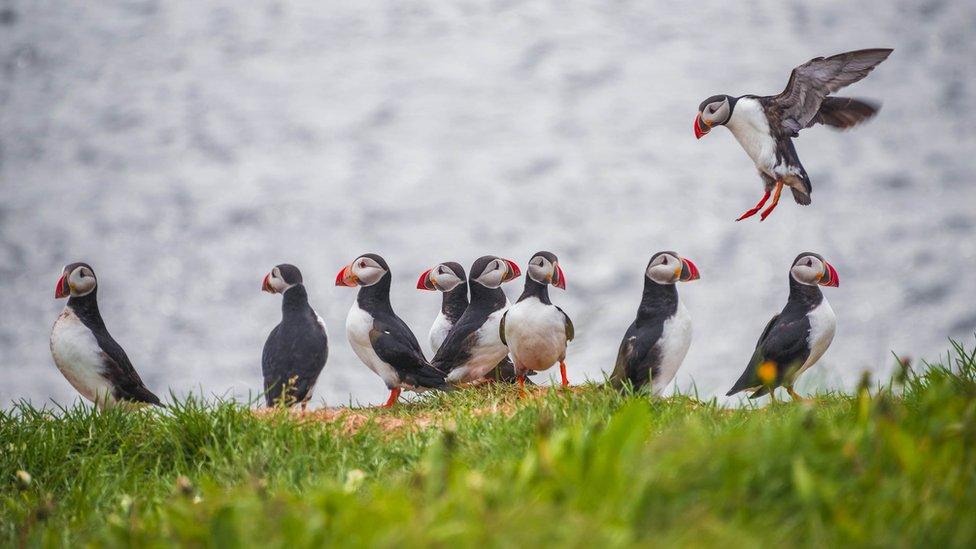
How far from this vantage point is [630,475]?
230cm

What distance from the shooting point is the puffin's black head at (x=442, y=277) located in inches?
257

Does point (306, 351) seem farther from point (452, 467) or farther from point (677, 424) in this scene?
point (452, 467)

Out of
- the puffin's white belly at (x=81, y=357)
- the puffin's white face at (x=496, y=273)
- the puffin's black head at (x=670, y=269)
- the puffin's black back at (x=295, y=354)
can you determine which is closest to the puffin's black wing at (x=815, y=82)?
the puffin's black head at (x=670, y=269)

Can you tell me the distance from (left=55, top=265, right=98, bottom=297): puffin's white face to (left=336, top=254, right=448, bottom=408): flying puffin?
140cm

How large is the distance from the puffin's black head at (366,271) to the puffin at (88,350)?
4.25 ft

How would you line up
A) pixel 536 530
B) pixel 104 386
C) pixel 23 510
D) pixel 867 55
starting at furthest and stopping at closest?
pixel 104 386 → pixel 867 55 → pixel 23 510 → pixel 536 530

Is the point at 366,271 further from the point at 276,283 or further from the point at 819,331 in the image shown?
the point at 819,331

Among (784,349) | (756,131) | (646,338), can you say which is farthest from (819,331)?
(756,131)

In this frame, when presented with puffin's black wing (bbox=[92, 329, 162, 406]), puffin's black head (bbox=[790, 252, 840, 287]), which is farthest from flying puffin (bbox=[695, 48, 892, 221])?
puffin's black wing (bbox=[92, 329, 162, 406])

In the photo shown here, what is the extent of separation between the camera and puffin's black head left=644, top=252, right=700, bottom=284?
17.5 feet

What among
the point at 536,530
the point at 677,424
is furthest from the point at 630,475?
the point at 677,424

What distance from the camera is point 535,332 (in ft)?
17.7

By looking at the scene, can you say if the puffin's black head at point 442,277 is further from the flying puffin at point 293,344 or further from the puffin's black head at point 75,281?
the puffin's black head at point 75,281

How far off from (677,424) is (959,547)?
160cm
